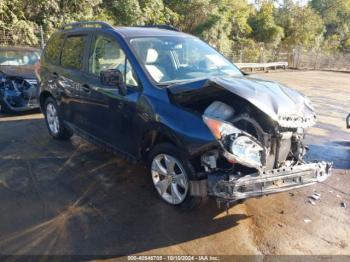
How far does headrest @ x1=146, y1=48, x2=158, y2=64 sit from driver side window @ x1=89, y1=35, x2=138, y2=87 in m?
0.24

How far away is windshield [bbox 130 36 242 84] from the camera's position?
439 centimetres

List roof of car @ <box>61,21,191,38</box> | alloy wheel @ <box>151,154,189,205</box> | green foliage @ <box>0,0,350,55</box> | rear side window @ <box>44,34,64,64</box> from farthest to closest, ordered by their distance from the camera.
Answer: green foliage @ <box>0,0,350,55</box>, rear side window @ <box>44,34,64,64</box>, roof of car @ <box>61,21,191,38</box>, alloy wheel @ <box>151,154,189,205</box>

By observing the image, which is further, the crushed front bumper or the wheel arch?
the wheel arch

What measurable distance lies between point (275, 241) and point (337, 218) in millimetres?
941

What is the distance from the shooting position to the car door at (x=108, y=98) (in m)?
4.37

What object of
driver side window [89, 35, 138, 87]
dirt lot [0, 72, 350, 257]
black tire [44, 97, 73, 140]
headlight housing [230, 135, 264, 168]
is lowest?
dirt lot [0, 72, 350, 257]

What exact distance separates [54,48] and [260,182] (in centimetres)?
444

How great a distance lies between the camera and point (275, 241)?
3.49m

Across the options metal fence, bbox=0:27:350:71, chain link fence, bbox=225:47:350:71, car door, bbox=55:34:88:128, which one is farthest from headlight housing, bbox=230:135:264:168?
chain link fence, bbox=225:47:350:71

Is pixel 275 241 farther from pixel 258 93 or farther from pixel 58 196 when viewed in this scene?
pixel 58 196

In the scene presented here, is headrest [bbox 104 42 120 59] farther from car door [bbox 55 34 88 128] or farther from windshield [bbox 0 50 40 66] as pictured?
windshield [bbox 0 50 40 66]

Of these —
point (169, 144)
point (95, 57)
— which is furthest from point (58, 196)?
point (95, 57)

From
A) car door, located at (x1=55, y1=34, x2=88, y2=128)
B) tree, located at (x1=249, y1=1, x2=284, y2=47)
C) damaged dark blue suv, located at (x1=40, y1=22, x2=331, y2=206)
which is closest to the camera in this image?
damaged dark blue suv, located at (x1=40, y1=22, x2=331, y2=206)

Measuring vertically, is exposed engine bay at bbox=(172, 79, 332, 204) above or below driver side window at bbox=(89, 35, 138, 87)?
below
